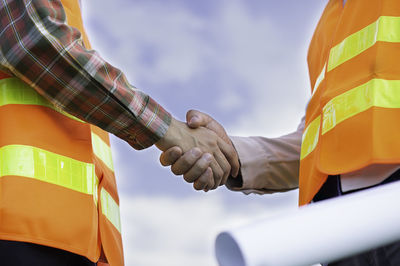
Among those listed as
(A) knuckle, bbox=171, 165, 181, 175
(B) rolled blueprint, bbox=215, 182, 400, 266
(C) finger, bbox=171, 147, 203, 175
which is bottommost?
(B) rolled blueprint, bbox=215, 182, 400, 266

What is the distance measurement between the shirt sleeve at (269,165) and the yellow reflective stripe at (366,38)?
1.21 metres

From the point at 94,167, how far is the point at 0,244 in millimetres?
500

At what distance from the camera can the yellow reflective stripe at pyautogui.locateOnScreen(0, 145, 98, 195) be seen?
2.20 m

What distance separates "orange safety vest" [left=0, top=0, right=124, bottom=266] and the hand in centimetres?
83

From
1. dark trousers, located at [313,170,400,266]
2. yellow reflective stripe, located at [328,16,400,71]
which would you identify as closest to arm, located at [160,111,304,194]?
yellow reflective stripe, located at [328,16,400,71]

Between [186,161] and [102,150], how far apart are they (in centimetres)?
67

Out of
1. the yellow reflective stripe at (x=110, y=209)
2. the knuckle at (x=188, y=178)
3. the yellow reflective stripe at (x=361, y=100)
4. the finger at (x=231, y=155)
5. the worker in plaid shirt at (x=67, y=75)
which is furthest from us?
the finger at (x=231, y=155)

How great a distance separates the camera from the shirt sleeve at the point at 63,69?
239cm

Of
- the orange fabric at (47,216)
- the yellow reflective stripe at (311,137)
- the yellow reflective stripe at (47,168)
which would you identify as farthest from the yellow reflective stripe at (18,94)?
the yellow reflective stripe at (311,137)

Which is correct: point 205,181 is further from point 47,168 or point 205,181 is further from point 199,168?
point 47,168

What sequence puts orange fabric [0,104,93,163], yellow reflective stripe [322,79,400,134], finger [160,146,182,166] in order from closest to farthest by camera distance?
yellow reflective stripe [322,79,400,134] < orange fabric [0,104,93,163] < finger [160,146,182,166]

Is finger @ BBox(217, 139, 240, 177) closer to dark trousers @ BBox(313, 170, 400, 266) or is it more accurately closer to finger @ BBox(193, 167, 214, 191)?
finger @ BBox(193, 167, 214, 191)

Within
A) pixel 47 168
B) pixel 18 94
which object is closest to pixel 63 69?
pixel 18 94

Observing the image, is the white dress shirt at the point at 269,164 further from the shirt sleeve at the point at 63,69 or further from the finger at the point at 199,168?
the shirt sleeve at the point at 63,69
